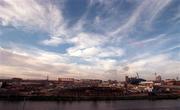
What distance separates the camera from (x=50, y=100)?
204 ft

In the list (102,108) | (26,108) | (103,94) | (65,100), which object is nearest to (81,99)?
(65,100)

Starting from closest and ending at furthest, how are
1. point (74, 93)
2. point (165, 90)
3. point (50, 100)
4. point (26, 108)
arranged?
point (26, 108) < point (50, 100) < point (74, 93) < point (165, 90)

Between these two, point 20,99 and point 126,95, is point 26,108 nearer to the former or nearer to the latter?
point 20,99

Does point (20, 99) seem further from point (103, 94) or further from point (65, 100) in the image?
point (103, 94)

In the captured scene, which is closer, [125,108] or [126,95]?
[125,108]

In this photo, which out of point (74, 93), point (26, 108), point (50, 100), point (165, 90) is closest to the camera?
point (26, 108)

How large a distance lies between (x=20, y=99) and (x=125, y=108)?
92.8 ft

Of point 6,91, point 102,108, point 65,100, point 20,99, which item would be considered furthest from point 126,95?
point 6,91

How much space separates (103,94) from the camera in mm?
74250

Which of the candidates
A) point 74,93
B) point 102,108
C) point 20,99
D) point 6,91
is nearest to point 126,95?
point 74,93

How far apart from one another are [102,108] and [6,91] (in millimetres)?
35339

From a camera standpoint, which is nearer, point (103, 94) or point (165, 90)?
point (103, 94)

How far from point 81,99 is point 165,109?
22.8m

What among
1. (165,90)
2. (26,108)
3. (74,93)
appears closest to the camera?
(26,108)
